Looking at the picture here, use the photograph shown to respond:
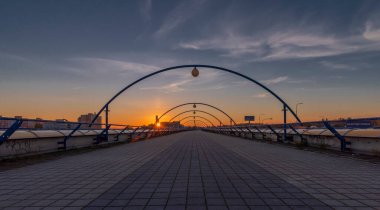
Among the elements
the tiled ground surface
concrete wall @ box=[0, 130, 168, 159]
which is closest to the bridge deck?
the tiled ground surface

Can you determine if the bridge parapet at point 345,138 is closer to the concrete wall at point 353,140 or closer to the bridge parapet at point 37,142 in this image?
the concrete wall at point 353,140

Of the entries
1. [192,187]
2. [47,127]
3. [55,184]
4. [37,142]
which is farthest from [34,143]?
[192,187]

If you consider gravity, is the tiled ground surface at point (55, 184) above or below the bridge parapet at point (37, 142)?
below

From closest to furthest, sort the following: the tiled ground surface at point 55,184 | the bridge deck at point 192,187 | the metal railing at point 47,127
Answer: the bridge deck at point 192,187 < the tiled ground surface at point 55,184 < the metal railing at point 47,127

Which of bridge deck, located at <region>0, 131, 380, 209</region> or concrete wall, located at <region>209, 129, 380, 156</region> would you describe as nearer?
bridge deck, located at <region>0, 131, 380, 209</region>

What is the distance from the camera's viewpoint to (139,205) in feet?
15.6

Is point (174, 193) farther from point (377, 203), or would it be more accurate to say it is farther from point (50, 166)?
point (50, 166)

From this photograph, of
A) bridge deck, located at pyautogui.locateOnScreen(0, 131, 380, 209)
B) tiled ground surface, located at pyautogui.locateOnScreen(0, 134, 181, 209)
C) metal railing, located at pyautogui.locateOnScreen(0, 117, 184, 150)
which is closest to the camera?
bridge deck, located at pyautogui.locateOnScreen(0, 131, 380, 209)

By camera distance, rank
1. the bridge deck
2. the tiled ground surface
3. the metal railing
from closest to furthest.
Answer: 1. the bridge deck
2. the tiled ground surface
3. the metal railing

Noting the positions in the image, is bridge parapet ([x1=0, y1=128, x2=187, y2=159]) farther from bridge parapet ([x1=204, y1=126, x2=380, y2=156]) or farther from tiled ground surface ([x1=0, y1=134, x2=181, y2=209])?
bridge parapet ([x1=204, y1=126, x2=380, y2=156])

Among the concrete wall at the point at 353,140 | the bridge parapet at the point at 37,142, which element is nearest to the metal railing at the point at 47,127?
the bridge parapet at the point at 37,142

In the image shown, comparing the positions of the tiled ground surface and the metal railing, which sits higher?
the metal railing

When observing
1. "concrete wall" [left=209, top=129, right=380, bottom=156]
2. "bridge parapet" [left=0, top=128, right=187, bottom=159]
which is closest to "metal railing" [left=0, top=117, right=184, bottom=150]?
"bridge parapet" [left=0, top=128, right=187, bottom=159]

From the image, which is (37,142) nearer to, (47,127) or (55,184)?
(47,127)
